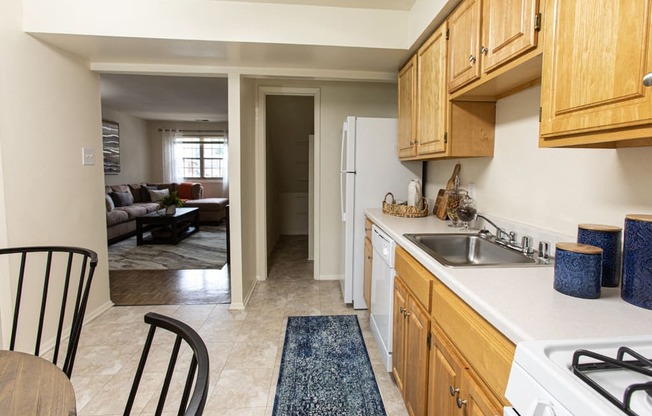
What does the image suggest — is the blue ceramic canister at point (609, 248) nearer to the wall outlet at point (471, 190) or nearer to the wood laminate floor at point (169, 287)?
the wall outlet at point (471, 190)

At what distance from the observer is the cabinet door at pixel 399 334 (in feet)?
5.55

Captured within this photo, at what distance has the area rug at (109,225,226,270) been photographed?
14.2 feet

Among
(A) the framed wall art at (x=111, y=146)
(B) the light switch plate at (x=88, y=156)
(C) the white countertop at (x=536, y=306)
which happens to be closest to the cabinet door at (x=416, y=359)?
(C) the white countertop at (x=536, y=306)

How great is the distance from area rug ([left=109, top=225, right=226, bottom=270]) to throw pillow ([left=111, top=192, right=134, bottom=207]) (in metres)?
0.69

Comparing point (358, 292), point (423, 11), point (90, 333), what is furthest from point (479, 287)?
point (90, 333)

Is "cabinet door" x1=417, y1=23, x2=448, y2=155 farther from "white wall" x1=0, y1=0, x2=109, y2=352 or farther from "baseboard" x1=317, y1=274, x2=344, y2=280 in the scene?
"white wall" x1=0, y1=0, x2=109, y2=352

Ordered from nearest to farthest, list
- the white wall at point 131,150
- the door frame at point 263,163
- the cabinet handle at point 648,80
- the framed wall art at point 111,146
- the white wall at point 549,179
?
the cabinet handle at point 648,80 < the white wall at point 549,179 < the door frame at point 263,163 < the framed wall art at point 111,146 < the white wall at point 131,150

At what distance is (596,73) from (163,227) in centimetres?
595

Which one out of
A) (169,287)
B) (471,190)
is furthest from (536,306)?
(169,287)

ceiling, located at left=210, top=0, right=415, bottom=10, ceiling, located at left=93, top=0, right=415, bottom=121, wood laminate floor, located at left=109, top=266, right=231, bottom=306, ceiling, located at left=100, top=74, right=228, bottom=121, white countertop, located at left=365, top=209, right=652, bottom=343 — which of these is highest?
ceiling, located at left=100, top=74, right=228, bottom=121

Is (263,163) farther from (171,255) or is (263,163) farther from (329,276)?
(171,255)

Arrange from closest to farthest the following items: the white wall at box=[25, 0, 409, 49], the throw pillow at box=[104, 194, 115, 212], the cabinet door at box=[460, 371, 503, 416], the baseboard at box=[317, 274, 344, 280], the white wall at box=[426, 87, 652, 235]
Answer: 1. the cabinet door at box=[460, 371, 503, 416]
2. the white wall at box=[426, 87, 652, 235]
3. the white wall at box=[25, 0, 409, 49]
4. the baseboard at box=[317, 274, 344, 280]
5. the throw pillow at box=[104, 194, 115, 212]

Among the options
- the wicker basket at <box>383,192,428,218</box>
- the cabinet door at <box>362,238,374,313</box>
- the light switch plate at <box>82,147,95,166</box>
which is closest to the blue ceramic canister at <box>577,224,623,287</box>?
the wicker basket at <box>383,192,428,218</box>

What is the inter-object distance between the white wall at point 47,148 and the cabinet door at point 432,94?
2545mm
